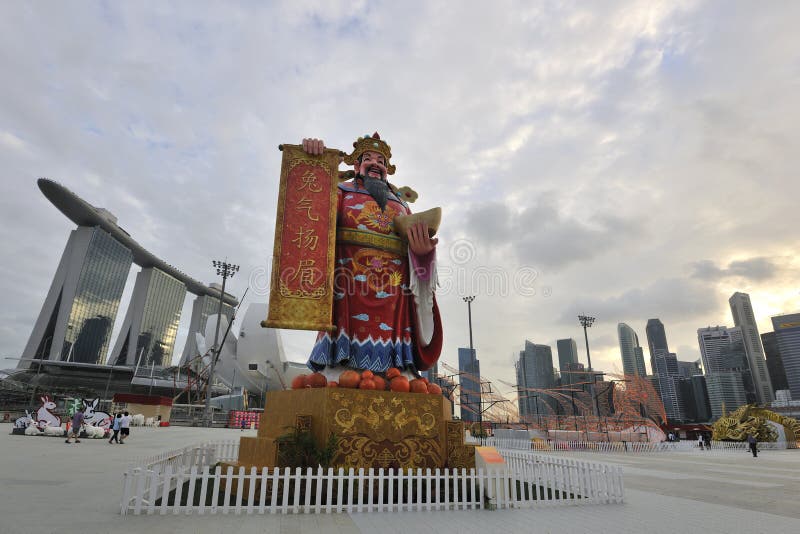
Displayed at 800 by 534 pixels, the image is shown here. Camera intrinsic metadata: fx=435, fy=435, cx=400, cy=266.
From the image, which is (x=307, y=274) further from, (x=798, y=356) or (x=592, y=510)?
(x=798, y=356)

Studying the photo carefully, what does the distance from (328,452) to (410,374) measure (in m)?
2.83

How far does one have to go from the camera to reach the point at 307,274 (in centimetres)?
928

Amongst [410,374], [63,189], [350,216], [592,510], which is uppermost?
[63,189]

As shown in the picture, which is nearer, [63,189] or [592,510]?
[592,510]

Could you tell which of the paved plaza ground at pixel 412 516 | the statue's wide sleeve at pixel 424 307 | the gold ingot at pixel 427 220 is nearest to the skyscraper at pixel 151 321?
the paved plaza ground at pixel 412 516

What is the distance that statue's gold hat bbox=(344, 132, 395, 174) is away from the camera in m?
11.5

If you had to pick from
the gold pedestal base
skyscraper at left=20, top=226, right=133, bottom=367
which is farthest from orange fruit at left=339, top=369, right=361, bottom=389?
skyscraper at left=20, top=226, right=133, bottom=367

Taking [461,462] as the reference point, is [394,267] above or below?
above

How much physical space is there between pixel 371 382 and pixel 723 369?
15910 cm

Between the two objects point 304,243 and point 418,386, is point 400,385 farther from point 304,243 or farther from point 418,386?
point 304,243

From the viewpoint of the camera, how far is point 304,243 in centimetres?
953

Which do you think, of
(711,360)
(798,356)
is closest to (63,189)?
(711,360)

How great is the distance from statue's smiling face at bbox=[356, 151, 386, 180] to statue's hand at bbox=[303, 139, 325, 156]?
1.41 meters

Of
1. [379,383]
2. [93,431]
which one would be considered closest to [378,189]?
[379,383]
